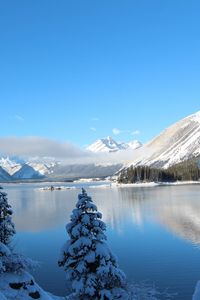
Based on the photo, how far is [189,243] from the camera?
55.7m

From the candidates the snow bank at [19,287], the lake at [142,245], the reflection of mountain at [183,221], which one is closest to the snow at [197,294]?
the lake at [142,245]

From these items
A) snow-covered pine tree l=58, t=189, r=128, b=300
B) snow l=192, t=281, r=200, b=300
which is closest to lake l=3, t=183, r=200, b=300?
snow l=192, t=281, r=200, b=300

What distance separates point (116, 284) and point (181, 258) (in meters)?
19.7

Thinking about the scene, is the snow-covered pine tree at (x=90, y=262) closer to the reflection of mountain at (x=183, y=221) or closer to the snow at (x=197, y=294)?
the snow at (x=197, y=294)

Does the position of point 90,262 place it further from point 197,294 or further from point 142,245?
point 142,245

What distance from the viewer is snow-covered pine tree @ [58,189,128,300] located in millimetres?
29094

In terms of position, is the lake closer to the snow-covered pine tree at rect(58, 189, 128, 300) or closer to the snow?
the snow

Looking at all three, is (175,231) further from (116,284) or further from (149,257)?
(116,284)

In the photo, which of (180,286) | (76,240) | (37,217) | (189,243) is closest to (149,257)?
(189,243)

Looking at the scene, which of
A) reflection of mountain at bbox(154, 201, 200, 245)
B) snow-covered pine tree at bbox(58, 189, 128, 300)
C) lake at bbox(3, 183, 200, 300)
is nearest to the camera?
snow-covered pine tree at bbox(58, 189, 128, 300)

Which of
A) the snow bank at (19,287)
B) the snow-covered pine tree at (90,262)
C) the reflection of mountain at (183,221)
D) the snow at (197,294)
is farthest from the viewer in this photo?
the reflection of mountain at (183,221)

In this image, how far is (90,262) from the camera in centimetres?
2923

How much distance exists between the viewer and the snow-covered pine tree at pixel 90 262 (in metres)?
29.1

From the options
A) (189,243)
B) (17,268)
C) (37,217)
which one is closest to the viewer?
(17,268)
